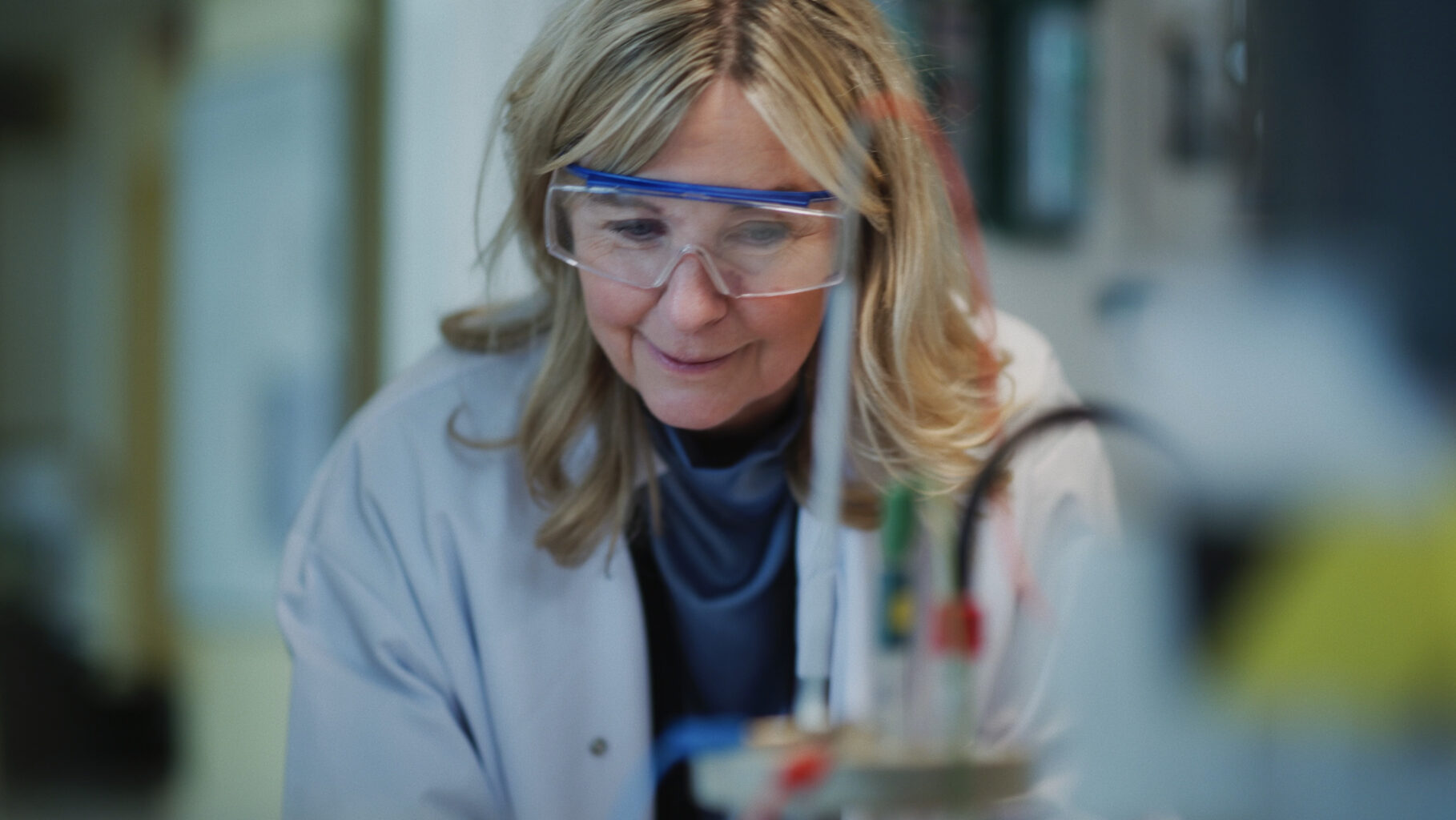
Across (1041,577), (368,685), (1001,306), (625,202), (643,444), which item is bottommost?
(368,685)

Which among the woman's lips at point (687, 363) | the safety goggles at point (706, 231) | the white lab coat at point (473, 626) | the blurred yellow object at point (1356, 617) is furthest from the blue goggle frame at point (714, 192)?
the blurred yellow object at point (1356, 617)

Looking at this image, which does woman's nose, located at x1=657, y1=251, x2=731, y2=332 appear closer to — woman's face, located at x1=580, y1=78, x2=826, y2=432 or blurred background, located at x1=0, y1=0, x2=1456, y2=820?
woman's face, located at x1=580, y1=78, x2=826, y2=432

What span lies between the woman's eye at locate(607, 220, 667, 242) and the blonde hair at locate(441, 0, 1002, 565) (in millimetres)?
47

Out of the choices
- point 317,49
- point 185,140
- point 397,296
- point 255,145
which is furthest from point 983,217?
point 185,140

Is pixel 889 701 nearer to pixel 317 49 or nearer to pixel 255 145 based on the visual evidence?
pixel 317 49

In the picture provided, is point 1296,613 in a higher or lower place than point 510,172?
lower

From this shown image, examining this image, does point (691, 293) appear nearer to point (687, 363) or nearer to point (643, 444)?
point (687, 363)

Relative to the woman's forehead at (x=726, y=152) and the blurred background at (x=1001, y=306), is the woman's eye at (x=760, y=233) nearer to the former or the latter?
the woman's forehead at (x=726, y=152)

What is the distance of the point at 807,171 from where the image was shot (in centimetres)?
94

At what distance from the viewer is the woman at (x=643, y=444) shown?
96 centimetres

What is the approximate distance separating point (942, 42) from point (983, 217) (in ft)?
1.05

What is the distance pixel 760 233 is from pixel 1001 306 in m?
1.23

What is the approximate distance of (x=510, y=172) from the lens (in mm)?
1136

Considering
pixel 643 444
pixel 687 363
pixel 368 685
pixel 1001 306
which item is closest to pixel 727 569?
pixel 643 444
